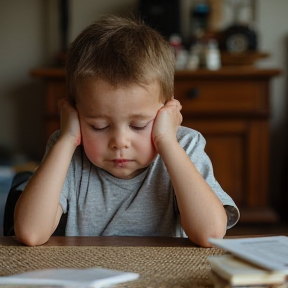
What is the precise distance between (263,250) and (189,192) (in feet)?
1.20

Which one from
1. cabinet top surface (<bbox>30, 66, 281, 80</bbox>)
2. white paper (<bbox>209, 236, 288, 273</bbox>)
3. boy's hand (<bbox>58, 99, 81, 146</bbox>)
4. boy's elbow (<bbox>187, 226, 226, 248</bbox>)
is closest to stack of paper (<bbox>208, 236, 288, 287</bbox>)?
white paper (<bbox>209, 236, 288, 273</bbox>)

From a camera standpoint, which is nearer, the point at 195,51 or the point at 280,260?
the point at 280,260

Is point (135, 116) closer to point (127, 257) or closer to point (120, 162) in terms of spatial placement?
point (120, 162)

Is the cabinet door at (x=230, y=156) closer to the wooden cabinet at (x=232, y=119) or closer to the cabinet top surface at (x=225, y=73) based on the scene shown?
the wooden cabinet at (x=232, y=119)

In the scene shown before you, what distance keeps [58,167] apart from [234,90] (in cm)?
217

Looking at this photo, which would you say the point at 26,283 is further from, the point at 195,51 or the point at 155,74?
the point at 195,51

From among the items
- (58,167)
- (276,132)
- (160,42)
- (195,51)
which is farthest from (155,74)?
(276,132)

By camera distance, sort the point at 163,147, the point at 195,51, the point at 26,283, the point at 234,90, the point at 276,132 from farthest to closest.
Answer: the point at 276,132 → the point at 195,51 → the point at 234,90 → the point at 163,147 → the point at 26,283

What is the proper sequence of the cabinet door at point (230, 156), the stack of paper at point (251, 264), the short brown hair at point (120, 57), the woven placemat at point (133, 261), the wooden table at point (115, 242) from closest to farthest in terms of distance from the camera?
the stack of paper at point (251, 264), the woven placemat at point (133, 261), the wooden table at point (115, 242), the short brown hair at point (120, 57), the cabinet door at point (230, 156)

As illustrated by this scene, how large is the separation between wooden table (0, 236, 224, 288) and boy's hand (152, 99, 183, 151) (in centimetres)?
20

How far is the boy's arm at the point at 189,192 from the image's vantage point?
114 centimetres

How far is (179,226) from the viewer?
4.29 ft

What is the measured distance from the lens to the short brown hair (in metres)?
1.18

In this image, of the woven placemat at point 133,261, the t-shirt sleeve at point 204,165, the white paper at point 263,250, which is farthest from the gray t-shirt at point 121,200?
the white paper at point 263,250
